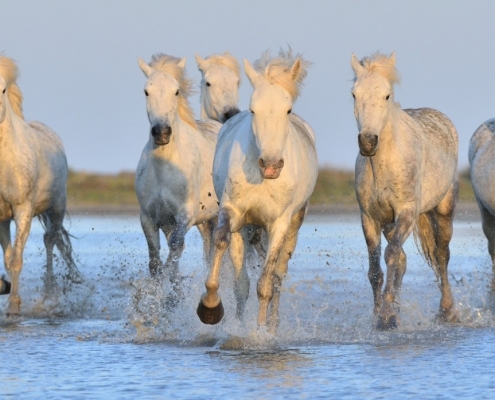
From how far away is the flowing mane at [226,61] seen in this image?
45.3ft

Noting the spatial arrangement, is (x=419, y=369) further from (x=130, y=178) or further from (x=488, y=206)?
(x=130, y=178)

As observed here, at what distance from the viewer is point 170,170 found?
440 inches

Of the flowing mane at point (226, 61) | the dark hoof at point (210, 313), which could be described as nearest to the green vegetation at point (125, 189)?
the flowing mane at point (226, 61)

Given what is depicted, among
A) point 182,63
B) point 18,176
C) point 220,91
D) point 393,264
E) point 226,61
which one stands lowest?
point 393,264

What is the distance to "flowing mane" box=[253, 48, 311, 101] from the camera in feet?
29.4

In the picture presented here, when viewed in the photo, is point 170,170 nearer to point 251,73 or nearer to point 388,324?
point 251,73

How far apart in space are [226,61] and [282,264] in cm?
441

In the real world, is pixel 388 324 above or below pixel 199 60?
below

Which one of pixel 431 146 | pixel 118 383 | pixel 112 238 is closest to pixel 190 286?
pixel 431 146

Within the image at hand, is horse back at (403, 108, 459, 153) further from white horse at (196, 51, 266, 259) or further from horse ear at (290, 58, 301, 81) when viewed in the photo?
white horse at (196, 51, 266, 259)

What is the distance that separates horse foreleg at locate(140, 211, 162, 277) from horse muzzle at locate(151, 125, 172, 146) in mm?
1101

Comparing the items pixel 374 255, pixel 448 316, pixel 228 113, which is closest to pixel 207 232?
pixel 228 113

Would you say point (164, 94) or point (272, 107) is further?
point (164, 94)

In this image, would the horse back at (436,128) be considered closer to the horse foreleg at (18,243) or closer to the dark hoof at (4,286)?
the horse foreleg at (18,243)
